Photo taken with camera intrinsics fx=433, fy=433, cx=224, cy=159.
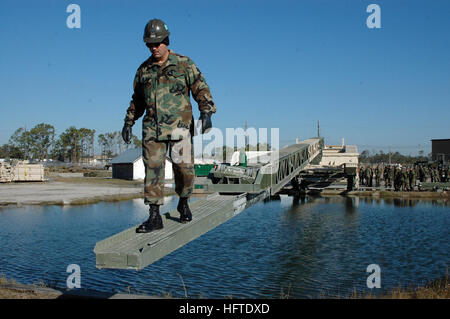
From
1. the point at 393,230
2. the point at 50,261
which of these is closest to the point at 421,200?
the point at 393,230

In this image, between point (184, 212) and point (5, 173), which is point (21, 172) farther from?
point (184, 212)

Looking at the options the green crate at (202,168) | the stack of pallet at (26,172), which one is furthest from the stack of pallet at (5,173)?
the green crate at (202,168)

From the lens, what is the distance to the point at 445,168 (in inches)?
1478

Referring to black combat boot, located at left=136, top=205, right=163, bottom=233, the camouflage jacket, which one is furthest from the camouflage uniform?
black combat boot, located at left=136, top=205, right=163, bottom=233

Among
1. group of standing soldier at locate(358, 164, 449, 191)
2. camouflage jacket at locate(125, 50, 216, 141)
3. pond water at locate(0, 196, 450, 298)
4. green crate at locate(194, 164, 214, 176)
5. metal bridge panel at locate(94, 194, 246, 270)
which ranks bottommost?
pond water at locate(0, 196, 450, 298)

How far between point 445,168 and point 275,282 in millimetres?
31878

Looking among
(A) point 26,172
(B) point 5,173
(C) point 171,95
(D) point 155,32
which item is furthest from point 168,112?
(A) point 26,172

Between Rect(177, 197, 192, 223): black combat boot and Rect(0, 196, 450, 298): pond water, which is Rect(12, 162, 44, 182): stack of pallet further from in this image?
Rect(177, 197, 192, 223): black combat boot

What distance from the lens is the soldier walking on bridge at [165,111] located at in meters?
4.91

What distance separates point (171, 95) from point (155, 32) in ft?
2.32

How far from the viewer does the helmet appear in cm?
478

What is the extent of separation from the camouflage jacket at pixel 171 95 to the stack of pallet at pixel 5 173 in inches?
1809
